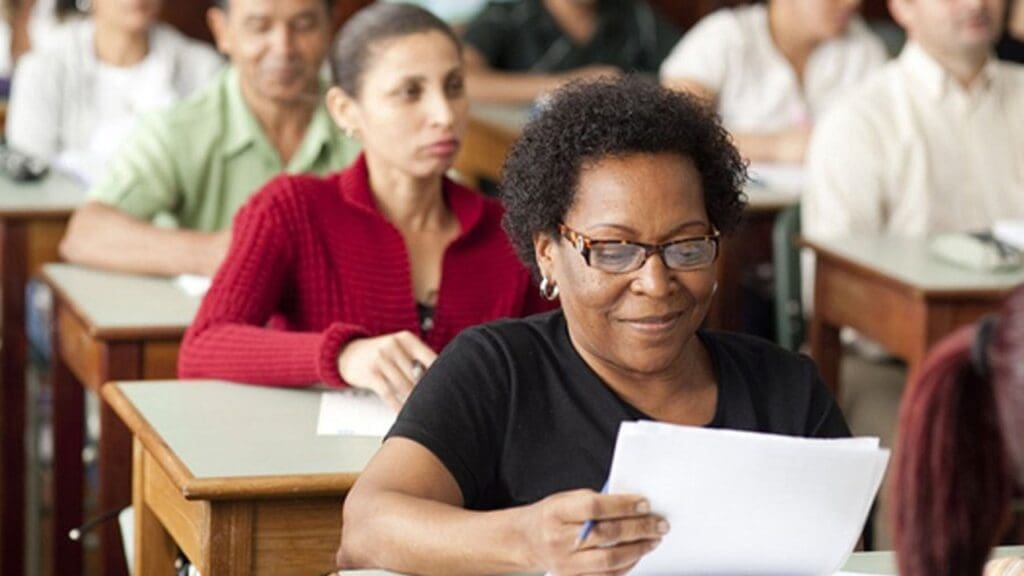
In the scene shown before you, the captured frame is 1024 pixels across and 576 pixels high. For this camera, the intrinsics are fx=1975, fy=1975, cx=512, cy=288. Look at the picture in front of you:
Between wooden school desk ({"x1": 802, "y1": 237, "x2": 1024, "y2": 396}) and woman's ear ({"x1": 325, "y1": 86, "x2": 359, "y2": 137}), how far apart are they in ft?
3.52

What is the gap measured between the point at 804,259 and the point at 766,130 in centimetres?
92

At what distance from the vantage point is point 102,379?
3.04 meters

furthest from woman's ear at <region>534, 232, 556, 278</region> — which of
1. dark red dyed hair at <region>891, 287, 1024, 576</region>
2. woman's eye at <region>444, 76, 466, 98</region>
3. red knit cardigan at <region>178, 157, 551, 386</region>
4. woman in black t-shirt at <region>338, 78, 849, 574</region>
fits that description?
woman's eye at <region>444, 76, 466, 98</region>

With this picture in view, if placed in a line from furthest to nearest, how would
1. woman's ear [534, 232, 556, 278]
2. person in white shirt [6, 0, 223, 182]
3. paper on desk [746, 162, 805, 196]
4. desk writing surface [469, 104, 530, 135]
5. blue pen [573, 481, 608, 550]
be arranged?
desk writing surface [469, 104, 530, 135] < person in white shirt [6, 0, 223, 182] < paper on desk [746, 162, 805, 196] < woman's ear [534, 232, 556, 278] < blue pen [573, 481, 608, 550]

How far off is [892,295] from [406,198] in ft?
3.60

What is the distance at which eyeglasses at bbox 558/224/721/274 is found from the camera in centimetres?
192

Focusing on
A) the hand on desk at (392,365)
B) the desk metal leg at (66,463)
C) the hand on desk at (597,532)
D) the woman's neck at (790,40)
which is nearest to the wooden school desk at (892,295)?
the hand on desk at (392,365)

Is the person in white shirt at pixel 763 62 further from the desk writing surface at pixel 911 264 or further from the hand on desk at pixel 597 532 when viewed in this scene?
the hand on desk at pixel 597 532

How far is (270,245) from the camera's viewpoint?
2725mm

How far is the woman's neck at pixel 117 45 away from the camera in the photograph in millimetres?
5037

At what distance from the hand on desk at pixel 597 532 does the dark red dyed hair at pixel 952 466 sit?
0.34 metres

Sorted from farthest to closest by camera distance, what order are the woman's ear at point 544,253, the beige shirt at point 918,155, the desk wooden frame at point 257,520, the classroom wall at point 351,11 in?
the classroom wall at point 351,11 → the beige shirt at point 918,155 → the desk wooden frame at point 257,520 → the woman's ear at point 544,253

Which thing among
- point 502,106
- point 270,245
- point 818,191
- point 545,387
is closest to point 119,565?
point 270,245

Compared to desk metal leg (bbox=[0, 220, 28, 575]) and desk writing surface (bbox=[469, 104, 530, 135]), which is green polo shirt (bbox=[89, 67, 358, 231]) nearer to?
desk metal leg (bbox=[0, 220, 28, 575])
